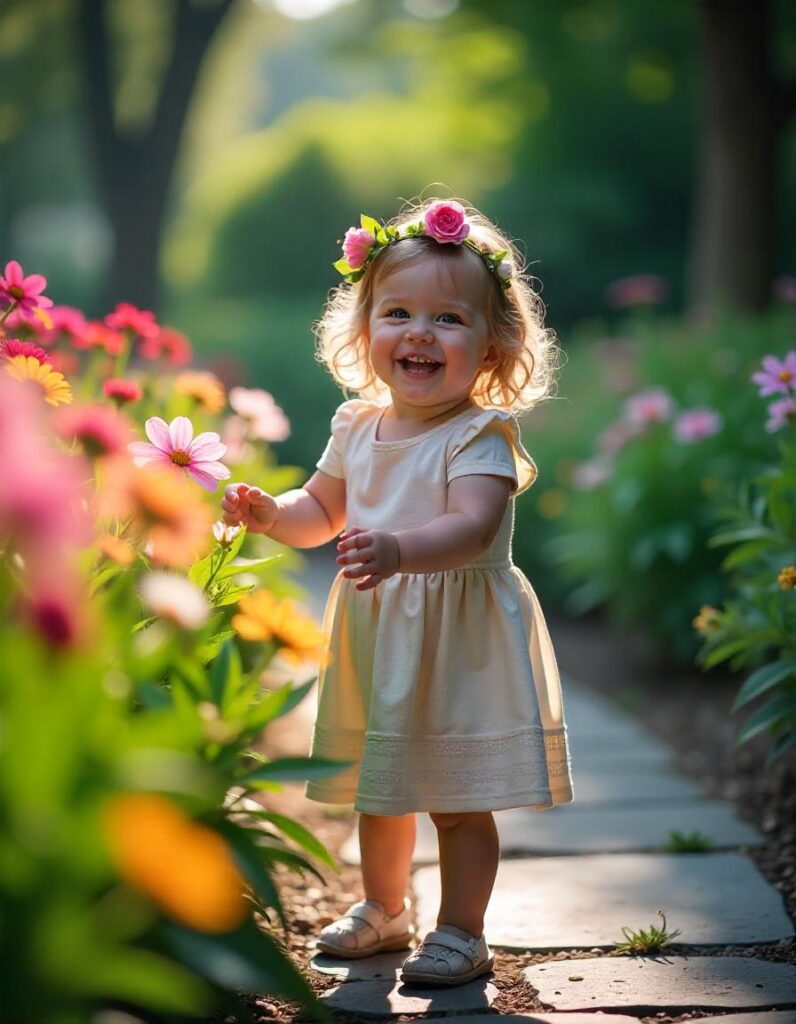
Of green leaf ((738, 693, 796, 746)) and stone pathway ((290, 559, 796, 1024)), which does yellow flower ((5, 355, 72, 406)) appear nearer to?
stone pathway ((290, 559, 796, 1024))

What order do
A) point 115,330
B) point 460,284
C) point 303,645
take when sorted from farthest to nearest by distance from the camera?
point 115,330 < point 460,284 < point 303,645

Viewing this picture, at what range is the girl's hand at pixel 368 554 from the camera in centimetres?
188

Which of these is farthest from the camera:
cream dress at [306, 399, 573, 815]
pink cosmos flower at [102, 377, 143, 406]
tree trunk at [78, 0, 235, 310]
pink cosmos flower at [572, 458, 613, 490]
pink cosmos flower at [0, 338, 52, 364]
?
tree trunk at [78, 0, 235, 310]

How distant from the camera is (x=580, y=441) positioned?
6.69 metres

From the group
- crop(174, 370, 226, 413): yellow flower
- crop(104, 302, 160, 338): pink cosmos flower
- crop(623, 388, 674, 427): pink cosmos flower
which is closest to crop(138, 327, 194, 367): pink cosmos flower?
crop(104, 302, 160, 338): pink cosmos flower

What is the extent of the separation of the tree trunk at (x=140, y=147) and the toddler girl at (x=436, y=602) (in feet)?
38.5

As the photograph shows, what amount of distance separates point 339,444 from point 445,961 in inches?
38.9

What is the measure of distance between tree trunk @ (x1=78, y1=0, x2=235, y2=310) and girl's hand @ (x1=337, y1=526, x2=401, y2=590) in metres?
12.3

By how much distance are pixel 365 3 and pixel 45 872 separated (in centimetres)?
1520

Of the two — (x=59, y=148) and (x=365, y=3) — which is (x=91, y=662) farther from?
(x=59, y=148)

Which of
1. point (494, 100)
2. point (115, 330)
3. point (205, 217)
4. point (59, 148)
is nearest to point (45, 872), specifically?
point (115, 330)

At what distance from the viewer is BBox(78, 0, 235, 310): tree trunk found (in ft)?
43.9

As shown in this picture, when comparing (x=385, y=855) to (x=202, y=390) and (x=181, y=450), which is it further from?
(x=202, y=390)

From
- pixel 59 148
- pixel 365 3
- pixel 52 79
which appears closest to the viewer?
pixel 365 3
